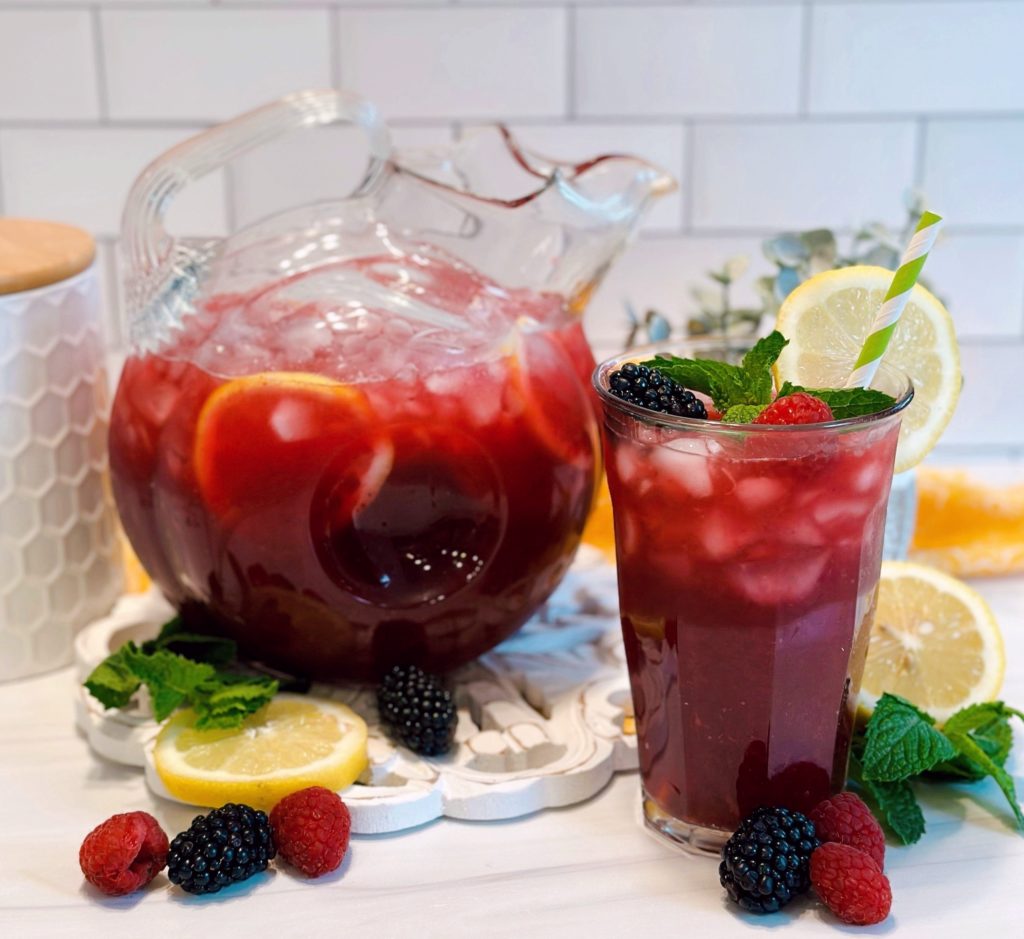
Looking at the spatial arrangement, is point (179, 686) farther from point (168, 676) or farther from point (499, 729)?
point (499, 729)

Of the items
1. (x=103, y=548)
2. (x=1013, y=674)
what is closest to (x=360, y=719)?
(x=103, y=548)

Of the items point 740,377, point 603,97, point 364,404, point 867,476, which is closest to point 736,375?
point 740,377

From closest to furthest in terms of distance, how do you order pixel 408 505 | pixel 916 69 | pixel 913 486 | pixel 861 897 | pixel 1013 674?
pixel 861 897 < pixel 408 505 < pixel 1013 674 < pixel 913 486 < pixel 916 69

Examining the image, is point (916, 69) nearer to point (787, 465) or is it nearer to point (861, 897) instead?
point (787, 465)

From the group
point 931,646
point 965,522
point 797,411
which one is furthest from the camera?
point 965,522

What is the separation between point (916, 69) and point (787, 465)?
957mm

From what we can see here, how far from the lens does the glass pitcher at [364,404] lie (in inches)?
37.4

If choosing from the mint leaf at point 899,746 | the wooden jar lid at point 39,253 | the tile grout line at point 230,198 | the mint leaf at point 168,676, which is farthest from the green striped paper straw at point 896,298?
the tile grout line at point 230,198

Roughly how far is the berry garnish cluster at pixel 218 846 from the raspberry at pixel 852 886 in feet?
0.94

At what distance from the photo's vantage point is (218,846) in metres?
0.83

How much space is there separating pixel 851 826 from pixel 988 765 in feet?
0.43

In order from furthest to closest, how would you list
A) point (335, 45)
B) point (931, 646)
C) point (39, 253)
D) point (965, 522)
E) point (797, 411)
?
point (335, 45) < point (965, 522) < point (39, 253) < point (931, 646) < point (797, 411)

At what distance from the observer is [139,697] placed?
104cm

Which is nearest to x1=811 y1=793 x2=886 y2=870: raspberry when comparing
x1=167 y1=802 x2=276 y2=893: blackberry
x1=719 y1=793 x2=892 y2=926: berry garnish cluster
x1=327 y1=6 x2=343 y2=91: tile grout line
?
x1=719 y1=793 x2=892 y2=926: berry garnish cluster
